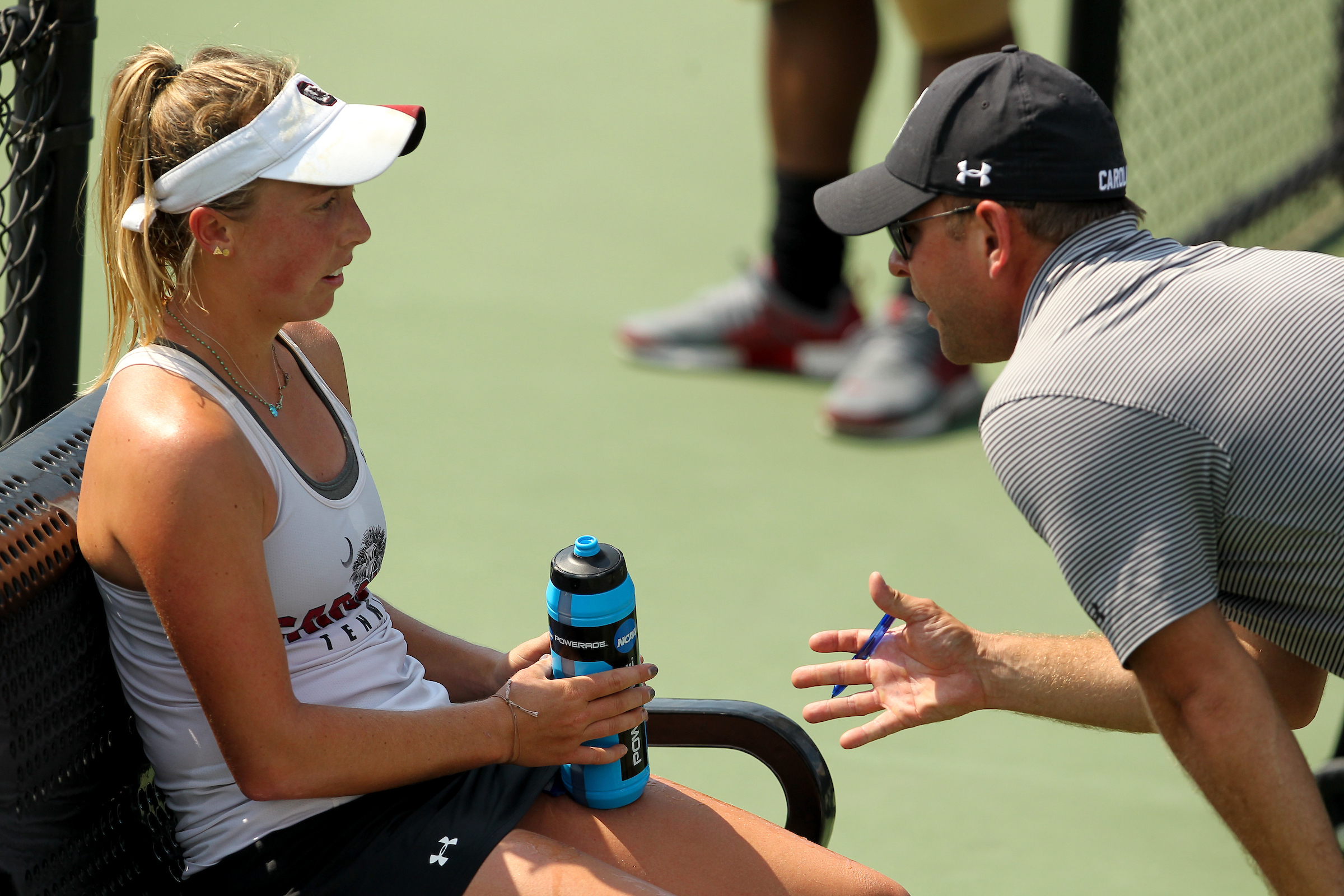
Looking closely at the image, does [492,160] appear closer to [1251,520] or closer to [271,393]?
[271,393]

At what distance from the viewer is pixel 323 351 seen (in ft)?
7.58

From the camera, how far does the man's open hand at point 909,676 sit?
218cm

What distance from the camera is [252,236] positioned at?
1971mm

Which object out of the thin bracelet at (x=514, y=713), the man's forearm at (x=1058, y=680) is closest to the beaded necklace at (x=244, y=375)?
the thin bracelet at (x=514, y=713)

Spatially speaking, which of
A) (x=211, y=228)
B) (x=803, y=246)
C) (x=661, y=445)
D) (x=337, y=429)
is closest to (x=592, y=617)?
(x=337, y=429)

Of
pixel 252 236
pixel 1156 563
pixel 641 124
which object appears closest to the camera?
pixel 1156 563

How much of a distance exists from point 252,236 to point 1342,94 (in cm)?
554

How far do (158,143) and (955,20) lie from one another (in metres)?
2.94

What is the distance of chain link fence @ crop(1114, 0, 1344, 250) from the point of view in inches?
232

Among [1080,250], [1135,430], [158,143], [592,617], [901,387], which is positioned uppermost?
[158,143]

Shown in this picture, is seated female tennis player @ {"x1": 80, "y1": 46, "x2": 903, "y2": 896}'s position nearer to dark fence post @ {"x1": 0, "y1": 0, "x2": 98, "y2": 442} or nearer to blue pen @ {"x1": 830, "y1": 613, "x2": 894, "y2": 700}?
blue pen @ {"x1": 830, "y1": 613, "x2": 894, "y2": 700}

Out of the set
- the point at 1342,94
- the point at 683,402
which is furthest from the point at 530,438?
the point at 1342,94

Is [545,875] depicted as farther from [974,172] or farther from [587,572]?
[974,172]

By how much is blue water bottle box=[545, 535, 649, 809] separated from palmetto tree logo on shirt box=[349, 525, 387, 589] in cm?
25
